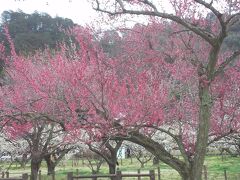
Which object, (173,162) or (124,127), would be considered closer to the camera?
(124,127)

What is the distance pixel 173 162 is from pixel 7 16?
125ft

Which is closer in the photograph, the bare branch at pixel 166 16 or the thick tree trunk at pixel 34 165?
the bare branch at pixel 166 16

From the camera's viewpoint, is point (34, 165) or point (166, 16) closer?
point (166, 16)

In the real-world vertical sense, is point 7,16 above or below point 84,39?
above

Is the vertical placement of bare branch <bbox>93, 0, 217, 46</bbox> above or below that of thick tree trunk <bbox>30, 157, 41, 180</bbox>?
above

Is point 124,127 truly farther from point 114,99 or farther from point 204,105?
point 204,105

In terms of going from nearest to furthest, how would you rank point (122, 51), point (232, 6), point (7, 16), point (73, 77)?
1. point (232, 6)
2. point (73, 77)
3. point (122, 51)
4. point (7, 16)

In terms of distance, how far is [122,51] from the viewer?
35.5ft

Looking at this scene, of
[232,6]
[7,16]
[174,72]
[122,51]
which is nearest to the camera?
[232,6]

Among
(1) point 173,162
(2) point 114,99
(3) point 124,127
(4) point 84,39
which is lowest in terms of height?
(1) point 173,162

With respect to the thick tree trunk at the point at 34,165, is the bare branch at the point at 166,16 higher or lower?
higher

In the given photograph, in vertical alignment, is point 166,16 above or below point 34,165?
above

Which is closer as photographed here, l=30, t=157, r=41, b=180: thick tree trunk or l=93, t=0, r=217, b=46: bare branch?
l=93, t=0, r=217, b=46: bare branch

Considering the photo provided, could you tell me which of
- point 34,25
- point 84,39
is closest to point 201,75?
point 84,39
